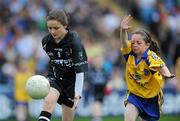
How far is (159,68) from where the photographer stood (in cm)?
1035

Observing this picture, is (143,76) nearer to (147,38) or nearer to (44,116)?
(147,38)

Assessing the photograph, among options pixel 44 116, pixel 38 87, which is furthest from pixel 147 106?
pixel 38 87

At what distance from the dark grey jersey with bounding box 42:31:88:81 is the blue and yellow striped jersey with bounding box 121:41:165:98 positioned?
2.26 feet

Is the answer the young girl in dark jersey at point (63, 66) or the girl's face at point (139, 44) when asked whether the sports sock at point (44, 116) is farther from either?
the girl's face at point (139, 44)

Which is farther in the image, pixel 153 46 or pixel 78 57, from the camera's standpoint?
pixel 153 46

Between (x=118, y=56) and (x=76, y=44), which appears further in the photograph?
(x=118, y=56)

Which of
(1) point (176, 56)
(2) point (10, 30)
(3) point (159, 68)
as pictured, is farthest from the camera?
(1) point (176, 56)

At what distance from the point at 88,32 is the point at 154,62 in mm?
8177

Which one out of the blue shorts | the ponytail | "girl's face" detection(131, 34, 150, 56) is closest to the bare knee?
the blue shorts

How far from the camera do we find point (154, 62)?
34.1 ft

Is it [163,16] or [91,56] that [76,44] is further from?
[163,16]

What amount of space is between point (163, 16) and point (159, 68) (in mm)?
10073

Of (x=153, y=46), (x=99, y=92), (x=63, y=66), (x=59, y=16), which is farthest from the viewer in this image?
(x=99, y=92)

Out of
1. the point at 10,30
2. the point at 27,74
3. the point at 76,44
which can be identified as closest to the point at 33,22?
the point at 10,30
